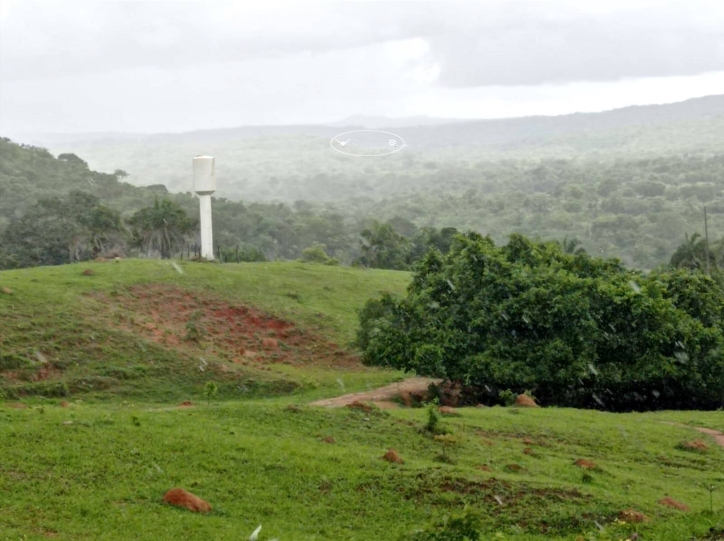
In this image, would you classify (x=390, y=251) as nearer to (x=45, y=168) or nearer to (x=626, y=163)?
(x=45, y=168)

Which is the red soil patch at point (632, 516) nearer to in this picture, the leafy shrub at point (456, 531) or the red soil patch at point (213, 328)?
the leafy shrub at point (456, 531)

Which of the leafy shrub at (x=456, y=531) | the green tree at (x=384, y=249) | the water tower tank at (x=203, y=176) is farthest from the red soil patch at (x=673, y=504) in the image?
the green tree at (x=384, y=249)

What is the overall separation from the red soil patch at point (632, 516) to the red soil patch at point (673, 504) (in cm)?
98

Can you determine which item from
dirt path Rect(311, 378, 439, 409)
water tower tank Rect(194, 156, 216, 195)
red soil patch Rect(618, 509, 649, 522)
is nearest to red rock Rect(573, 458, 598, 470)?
red soil patch Rect(618, 509, 649, 522)

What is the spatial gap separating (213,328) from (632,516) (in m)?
20.9

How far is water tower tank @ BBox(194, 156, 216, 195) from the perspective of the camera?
142 ft

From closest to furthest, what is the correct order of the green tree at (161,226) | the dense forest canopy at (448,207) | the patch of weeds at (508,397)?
the patch of weeds at (508,397)
the green tree at (161,226)
the dense forest canopy at (448,207)

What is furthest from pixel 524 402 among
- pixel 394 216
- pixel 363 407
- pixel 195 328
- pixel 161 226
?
pixel 394 216

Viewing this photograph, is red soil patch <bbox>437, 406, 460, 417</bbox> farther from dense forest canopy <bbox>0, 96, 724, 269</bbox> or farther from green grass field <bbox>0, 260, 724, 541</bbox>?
dense forest canopy <bbox>0, 96, 724, 269</bbox>

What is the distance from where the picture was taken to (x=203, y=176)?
43.3 meters

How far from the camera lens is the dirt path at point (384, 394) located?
2525 centimetres

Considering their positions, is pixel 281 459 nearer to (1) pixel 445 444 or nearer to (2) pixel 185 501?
(2) pixel 185 501

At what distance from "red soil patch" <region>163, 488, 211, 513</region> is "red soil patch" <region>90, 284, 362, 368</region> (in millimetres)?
16693

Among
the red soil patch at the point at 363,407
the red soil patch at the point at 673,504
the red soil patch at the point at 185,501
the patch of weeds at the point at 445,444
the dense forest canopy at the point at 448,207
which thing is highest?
the red soil patch at the point at 185,501
